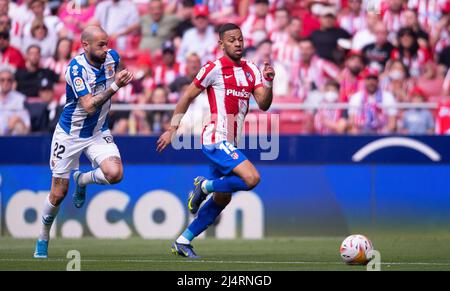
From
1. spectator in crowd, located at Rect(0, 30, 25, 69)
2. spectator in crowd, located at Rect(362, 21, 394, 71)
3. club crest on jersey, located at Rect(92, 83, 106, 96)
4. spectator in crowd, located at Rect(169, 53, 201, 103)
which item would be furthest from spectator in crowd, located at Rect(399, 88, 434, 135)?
spectator in crowd, located at Rect(0, 30, 25, 69)

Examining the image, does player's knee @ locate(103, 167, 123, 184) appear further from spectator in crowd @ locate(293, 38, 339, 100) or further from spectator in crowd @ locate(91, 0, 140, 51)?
spectator in crowd @ locate(91, 0, 140, 51)

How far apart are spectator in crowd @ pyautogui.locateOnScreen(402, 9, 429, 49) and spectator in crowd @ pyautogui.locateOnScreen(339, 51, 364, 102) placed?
1270 mm

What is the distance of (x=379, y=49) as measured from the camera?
19906 millimetres

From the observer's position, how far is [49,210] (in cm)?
1246

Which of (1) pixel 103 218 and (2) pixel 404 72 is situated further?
(2) pixel 404 72

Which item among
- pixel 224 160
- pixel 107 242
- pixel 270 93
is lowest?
pixel 107 242

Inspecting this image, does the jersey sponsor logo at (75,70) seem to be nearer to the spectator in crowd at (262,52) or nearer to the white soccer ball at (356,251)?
the white soccer ball at (356,251)

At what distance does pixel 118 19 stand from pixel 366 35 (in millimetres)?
5248

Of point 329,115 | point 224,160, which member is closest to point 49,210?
point 224,160

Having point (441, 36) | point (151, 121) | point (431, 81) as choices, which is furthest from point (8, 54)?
point (441, 36)

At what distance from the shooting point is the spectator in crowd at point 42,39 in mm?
20844

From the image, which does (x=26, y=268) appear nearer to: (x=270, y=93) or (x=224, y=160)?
(x=224, y=160)

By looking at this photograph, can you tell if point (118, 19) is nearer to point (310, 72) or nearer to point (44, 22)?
point (44, 22)
